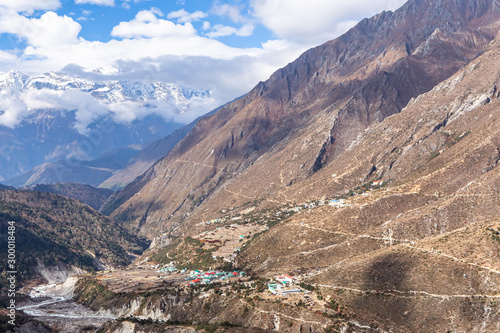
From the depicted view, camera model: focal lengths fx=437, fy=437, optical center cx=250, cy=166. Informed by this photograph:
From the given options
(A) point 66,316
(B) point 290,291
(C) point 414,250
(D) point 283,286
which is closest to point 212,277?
(D) point 283,286

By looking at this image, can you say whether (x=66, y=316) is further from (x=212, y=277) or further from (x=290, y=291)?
(x=290, y=291)

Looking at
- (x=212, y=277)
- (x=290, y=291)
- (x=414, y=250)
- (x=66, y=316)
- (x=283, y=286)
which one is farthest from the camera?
(x=212, y=277)

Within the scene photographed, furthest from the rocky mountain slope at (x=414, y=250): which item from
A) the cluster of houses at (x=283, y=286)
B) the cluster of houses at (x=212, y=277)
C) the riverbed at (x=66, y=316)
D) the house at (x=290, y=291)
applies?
the riverbed at (x=66, y=316)

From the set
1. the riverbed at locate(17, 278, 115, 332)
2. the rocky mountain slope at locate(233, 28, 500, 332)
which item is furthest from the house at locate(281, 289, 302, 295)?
the riverbed at locate(17, 278, 115, 332)

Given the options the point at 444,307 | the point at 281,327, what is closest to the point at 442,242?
the point at 444,307

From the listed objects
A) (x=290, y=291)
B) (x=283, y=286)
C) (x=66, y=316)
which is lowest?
(x=290, y=291)

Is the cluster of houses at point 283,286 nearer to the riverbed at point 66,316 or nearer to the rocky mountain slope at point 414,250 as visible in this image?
the rocky mountain slope at point 414,250

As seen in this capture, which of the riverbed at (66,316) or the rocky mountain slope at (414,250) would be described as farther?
the riverbed at (66,316)

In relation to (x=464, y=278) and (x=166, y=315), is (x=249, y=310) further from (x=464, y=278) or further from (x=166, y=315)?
(x=464, y=278)

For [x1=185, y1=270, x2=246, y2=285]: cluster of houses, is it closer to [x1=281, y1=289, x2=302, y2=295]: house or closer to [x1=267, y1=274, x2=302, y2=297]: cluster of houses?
[x1=267, y1=274, x2=302, y2=297]: cluster of houses

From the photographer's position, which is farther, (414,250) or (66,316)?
(66,316)
